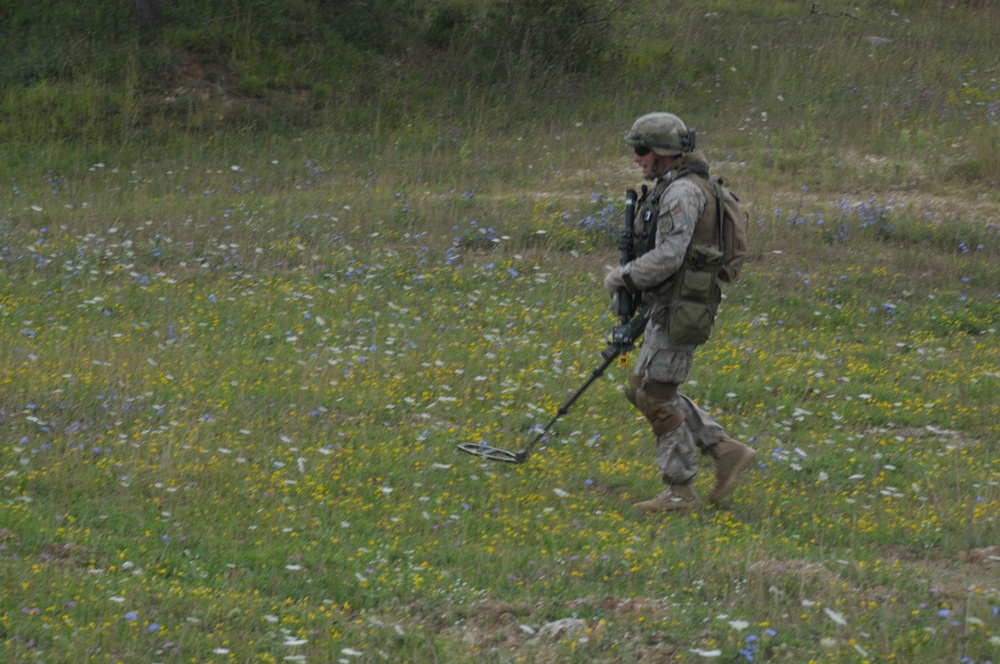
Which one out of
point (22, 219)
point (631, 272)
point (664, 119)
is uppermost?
point (664, 119)

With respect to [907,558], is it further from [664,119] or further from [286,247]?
[286,247]

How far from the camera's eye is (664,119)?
6219 mm

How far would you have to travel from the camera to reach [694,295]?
619cm

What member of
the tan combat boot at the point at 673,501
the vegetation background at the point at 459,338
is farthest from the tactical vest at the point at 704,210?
the vegetation background at the point at 459,338

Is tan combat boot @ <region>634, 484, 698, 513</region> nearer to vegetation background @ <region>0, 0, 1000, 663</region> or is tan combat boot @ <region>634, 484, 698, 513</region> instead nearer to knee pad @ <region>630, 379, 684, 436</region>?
vegetation background @ <region>0, 0, 1000, 663</region>

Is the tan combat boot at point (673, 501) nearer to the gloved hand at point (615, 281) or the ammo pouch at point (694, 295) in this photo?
the ammo pouch at point (694, 295)

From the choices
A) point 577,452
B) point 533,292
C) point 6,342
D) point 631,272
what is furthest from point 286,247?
point 631,272

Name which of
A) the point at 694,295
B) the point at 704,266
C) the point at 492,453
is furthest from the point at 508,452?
the point at 704,266

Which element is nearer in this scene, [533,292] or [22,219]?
[533,292]

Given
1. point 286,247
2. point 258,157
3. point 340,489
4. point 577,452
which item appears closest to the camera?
point 340,489

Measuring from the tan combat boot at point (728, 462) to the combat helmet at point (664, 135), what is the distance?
5.26 feet

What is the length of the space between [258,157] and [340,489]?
938 cm

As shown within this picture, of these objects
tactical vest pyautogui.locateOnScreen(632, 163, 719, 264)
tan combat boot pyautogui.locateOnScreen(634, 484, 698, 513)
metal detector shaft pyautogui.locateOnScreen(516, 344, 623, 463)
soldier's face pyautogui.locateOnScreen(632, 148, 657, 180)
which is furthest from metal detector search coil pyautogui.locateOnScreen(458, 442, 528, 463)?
soldier's face pyautogui.locateOnScreen(632, 148, 657, 180)

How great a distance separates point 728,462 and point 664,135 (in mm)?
1801
